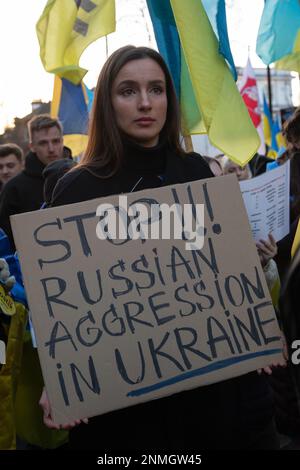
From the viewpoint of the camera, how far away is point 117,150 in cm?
216

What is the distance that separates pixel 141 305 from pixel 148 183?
0.44 m

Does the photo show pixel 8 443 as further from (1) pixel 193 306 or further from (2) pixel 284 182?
(2) pixel 284 182

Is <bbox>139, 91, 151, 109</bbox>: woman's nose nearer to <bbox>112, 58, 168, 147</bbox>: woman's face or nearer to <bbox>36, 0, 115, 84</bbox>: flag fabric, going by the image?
<bbox>112, 58, 168, 147</bbox>: woman's face

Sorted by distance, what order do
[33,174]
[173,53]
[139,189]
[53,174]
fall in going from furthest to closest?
[33,174]
[53,174]
[173,53]
[139,189]

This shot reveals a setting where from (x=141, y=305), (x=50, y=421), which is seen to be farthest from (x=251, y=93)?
(x=50, y=421)

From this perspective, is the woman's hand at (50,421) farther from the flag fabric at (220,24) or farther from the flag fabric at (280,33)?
the flag fabric at (280,33)

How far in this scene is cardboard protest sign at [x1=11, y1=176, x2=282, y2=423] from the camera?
186cm

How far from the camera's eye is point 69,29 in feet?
11.7

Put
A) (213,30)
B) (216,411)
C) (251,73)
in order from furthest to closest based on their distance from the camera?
(251,73), (213,30), (216,411)

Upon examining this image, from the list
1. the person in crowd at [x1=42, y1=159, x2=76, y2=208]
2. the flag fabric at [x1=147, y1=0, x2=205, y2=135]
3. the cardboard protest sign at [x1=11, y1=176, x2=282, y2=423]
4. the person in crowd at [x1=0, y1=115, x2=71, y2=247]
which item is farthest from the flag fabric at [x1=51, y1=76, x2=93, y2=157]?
the cardboard protest sign at [x1=11, y1=176, x2=282, y2=423]

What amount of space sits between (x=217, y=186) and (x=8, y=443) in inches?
46.1

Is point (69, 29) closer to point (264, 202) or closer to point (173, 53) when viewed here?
point (173, 53)

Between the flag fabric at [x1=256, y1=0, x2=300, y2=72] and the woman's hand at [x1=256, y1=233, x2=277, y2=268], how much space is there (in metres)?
1.75
